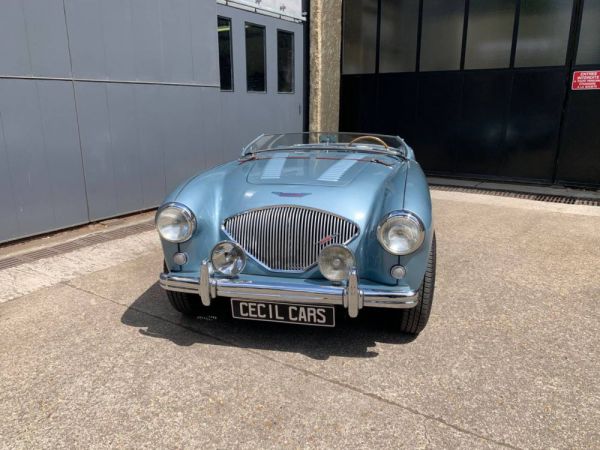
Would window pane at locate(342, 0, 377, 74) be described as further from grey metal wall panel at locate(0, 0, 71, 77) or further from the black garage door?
grey metal wall panel at locate(0, 0, 71, 77)

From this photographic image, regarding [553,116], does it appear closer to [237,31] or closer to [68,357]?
[237,31]

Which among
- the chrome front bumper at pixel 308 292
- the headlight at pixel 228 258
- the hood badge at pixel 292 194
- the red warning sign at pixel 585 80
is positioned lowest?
the chrome front bumper at pixel 308 292

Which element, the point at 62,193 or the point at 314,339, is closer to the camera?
the point at 314,339

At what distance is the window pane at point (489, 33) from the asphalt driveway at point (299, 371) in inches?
229

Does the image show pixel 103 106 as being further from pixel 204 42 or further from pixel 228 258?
pixel 228 258

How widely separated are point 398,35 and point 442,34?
923 mm

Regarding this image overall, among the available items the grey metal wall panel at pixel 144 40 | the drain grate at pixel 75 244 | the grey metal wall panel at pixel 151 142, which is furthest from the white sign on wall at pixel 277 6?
the drain grate at pixel 75 244

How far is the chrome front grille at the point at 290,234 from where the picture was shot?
8.94 ft

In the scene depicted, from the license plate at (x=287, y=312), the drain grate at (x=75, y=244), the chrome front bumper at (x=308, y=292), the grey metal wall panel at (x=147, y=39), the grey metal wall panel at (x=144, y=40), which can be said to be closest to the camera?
the chrome front bumper at (x=308, y=292)

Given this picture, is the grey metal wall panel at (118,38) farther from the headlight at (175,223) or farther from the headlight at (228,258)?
the headlight at (228,258)

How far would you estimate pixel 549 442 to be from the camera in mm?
2049

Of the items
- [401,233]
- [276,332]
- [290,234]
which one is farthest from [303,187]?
[276,332]

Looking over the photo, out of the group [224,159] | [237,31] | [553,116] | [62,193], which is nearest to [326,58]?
[237,31]

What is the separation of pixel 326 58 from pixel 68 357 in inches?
333
